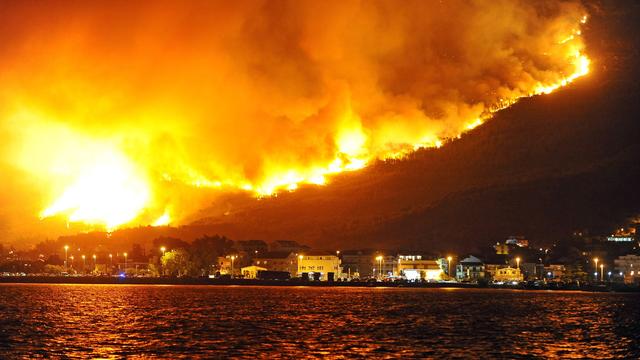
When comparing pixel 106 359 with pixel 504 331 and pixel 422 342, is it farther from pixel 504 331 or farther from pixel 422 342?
pixel 504 331

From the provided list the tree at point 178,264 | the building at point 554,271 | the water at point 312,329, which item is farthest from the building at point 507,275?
the water at point 312,329

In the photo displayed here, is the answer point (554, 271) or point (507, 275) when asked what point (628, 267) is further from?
point (507, 275)

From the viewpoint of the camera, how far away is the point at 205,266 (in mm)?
198750

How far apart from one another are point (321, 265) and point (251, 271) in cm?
1646

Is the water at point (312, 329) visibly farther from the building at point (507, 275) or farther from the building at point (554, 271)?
the building at point (507, 275)

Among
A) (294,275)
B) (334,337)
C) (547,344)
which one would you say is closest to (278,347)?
(334,337)

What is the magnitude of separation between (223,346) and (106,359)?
9.93 m

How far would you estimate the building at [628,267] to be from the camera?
18600 cm

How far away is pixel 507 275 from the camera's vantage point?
196 m

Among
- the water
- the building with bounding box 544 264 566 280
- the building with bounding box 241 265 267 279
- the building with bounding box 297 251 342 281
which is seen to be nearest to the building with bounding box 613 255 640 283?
the building with bounding box 544 264 566 280

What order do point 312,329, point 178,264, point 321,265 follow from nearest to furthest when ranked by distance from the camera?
point 312,329 → point 178,264 → point 321,265

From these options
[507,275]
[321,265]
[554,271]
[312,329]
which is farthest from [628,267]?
[312,329]

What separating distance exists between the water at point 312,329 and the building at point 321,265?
82.6 metres

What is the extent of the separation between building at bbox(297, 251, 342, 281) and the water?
82550 mm
